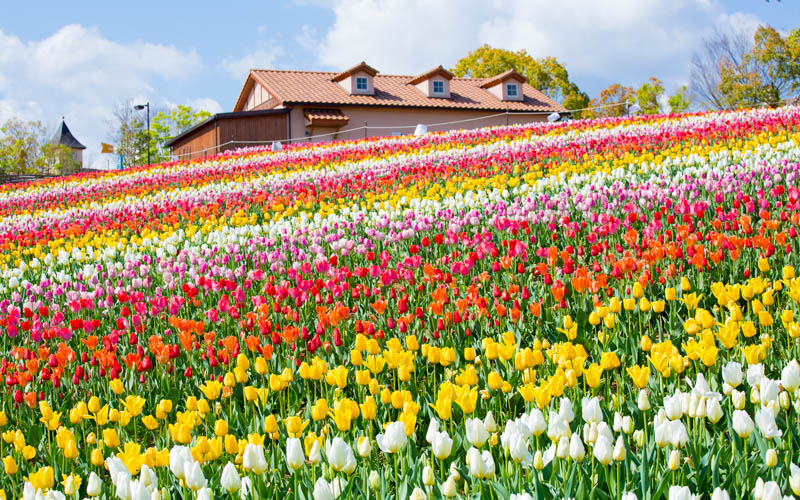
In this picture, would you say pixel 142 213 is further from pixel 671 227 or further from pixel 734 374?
pixel 734 374

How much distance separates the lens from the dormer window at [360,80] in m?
39.1

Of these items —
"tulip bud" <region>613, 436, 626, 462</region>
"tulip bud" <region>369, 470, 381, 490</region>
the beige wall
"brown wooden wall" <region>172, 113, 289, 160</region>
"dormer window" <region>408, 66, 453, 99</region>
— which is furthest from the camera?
"dormer window" <region>408, 66, 453, 99</region>

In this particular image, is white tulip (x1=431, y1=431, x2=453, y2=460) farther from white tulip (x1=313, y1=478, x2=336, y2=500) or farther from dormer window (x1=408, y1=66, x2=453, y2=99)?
dormer window (x1=408, y1=66, x2=453, y2=99)

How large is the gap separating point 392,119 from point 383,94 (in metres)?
1.77

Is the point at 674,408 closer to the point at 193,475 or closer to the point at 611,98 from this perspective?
the point at 193,475

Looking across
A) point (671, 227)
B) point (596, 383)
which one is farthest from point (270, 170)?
point (596, 383)

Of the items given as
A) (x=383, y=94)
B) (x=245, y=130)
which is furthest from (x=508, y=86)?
(x=245, y=130)

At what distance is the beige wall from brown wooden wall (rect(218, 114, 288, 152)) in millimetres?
706

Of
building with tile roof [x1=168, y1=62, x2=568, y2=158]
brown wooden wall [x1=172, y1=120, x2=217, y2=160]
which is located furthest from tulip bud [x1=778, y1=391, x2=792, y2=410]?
brown wooden wall [x1=172, y1=120, x2=217, y2=160]

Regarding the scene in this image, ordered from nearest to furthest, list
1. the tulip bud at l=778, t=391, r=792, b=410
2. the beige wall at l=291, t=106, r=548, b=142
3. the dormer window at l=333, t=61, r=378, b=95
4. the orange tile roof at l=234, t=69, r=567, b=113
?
the tulip bud at l=778, t=391, r=792, b=410
the beige wall at l=291, t=106, r=548, b=142
the orange tile roof at l=234, t=69, r=567, b=113
the dormer window at l=333, t=61, r=378, b=95

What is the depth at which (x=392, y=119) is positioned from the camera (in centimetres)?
3972

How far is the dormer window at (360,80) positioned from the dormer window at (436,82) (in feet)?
11.6

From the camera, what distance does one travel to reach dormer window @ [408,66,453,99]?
136 ft

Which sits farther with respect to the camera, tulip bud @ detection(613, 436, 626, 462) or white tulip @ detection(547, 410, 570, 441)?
white tulip @ detection(547, 410, 570, 441)
